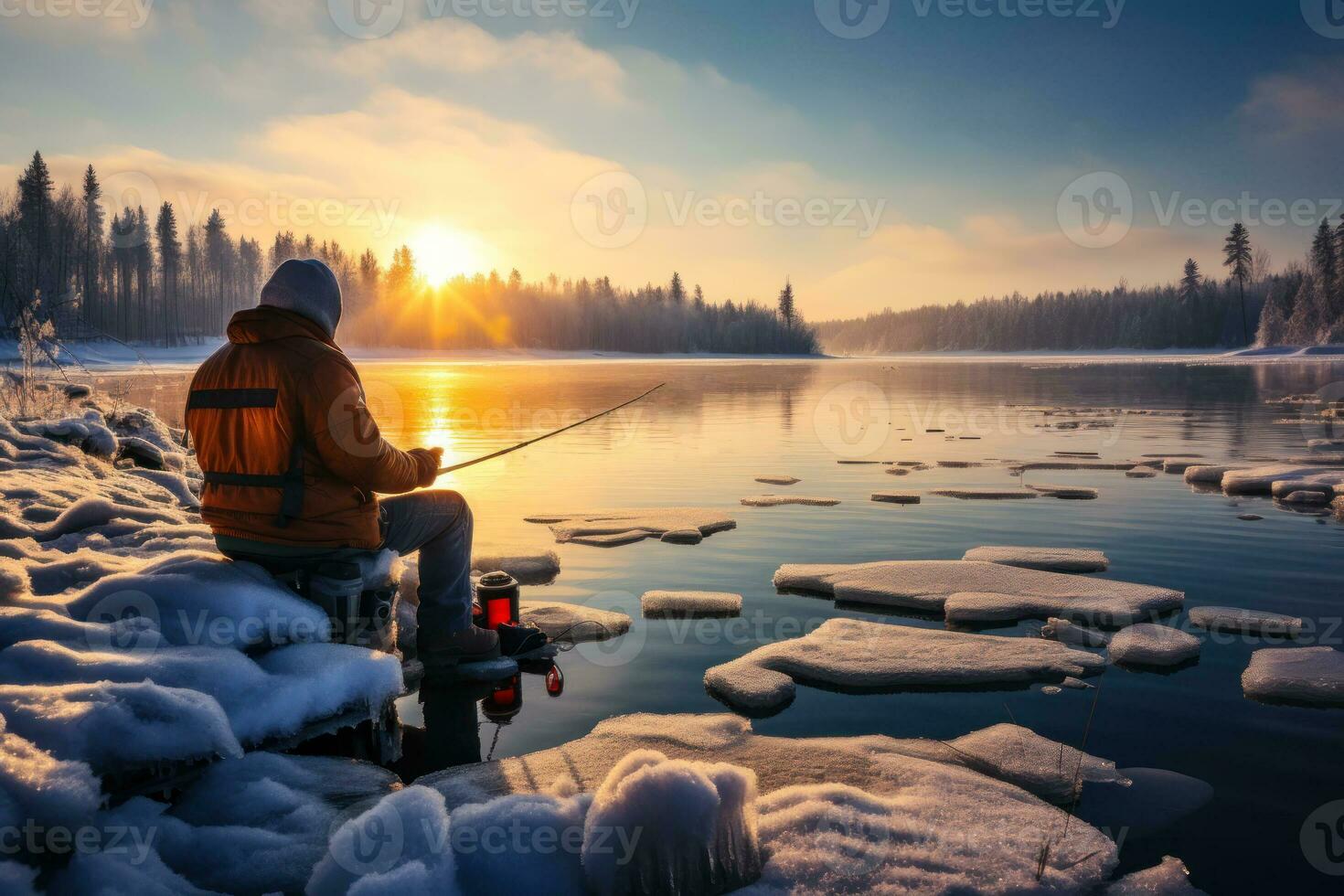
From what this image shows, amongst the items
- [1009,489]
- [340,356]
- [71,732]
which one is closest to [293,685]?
[71,732]

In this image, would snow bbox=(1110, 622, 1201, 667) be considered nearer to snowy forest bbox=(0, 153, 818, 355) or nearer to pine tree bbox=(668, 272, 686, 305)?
snowy forest bbox=(0, 153, 818, 355)

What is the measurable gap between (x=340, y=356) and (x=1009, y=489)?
27.0 feet

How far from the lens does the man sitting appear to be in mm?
3291

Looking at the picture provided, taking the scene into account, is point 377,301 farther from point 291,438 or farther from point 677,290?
point 291,438

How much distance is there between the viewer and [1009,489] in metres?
9.54

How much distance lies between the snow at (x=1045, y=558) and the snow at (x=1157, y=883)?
3680 mm

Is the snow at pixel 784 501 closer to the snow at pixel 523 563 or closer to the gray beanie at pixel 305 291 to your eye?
the snow at pixel 523 563

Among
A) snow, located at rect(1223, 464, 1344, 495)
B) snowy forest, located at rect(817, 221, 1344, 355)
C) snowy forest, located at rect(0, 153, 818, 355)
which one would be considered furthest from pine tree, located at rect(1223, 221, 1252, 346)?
snow, located at rect(1223, 464, 1344, 495)

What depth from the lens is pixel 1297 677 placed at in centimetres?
389

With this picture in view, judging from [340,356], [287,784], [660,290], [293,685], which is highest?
[660,290]

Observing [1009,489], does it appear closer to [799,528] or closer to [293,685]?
[799,528]

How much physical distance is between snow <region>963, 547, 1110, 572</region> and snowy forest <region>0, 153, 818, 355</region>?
7284 centimetres
